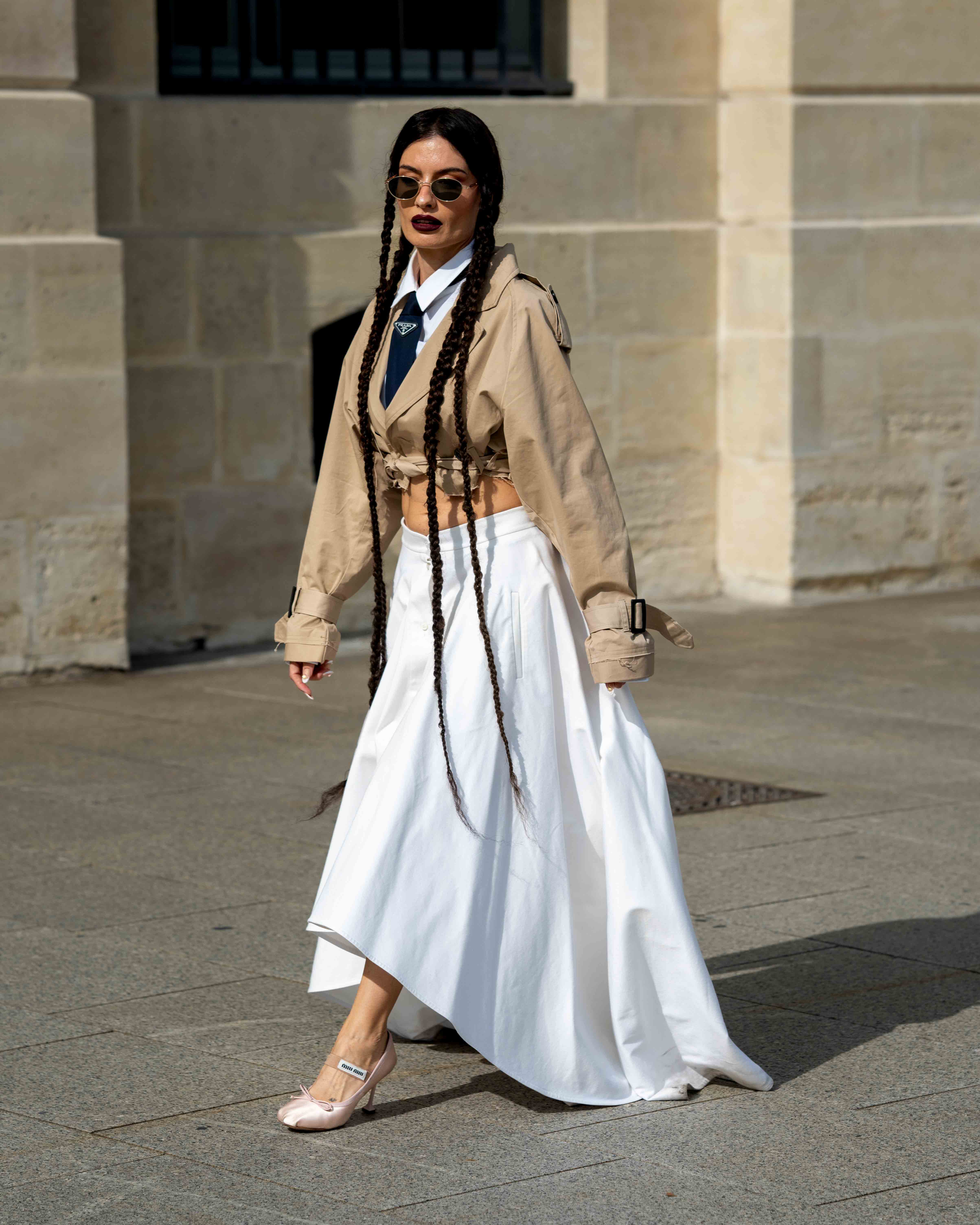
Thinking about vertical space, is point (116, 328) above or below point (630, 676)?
above

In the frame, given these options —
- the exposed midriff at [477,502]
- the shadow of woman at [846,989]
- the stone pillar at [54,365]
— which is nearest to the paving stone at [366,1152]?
the shadow of woman at [846,989]

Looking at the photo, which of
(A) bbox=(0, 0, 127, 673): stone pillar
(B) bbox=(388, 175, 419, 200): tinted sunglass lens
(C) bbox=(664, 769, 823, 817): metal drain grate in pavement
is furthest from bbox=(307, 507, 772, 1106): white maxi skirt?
(A) bbox=(0, 0, 127, 673): stone pillar

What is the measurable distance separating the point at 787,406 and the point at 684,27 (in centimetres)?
210

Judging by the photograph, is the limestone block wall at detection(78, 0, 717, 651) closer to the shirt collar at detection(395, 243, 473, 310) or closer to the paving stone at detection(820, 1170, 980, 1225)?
the shirt collar at detection(395, 243, 473, 310)

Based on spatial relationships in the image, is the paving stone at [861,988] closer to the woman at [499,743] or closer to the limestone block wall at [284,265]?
the woman at [499,743]

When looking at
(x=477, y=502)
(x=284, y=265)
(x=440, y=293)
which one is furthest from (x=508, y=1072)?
(x=284, y=265)

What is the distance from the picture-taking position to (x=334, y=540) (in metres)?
4.46

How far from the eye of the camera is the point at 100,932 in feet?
17.7

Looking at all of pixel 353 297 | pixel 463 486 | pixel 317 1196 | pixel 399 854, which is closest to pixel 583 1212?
pixel 317 1196

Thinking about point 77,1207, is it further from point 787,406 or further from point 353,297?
point 787,406

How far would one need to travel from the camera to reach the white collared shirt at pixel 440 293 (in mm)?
4270

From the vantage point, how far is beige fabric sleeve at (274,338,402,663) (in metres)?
4.42

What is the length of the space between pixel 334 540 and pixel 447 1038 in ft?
3.74

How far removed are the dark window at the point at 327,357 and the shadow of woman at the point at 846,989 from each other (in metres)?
5.69
